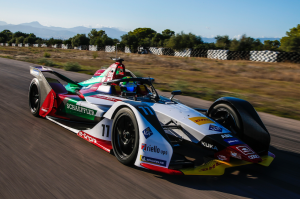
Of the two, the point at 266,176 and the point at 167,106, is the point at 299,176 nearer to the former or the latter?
the point at 266,176

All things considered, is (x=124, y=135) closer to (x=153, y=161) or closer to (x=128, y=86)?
(x=153, y=161)

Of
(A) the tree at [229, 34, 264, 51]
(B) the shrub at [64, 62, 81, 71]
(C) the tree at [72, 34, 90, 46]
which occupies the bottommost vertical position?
(B) the shrub at [64, 62, 81, 71]

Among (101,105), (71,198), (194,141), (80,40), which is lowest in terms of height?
(71,198)

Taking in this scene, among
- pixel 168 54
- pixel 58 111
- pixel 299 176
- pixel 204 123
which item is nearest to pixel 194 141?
pixel 204 123

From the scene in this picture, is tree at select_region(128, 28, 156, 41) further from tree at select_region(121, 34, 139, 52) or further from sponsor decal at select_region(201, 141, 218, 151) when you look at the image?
sponsor decal at select_region(201, 141, 218, 151)

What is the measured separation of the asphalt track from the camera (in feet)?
9.07

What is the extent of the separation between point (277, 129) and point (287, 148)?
47.3 inches

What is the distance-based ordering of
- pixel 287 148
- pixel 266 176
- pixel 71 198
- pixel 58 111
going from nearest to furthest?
pixel 71 198
pixel 266 176
pixel 287 148
pixel 58 111

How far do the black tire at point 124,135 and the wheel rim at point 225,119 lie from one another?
63.9 inches

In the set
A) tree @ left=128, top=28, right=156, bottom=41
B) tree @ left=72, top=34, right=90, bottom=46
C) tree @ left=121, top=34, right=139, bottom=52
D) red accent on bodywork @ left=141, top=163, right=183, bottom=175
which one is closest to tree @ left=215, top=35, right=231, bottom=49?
tree @ left=121, top=34, right=139, bottom=52

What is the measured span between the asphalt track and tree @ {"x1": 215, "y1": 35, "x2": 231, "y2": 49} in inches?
1490

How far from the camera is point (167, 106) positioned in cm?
419

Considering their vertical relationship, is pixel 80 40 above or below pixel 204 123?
above

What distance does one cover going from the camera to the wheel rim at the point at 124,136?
3412 millimetres
